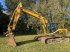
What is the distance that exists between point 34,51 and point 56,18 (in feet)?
95.8

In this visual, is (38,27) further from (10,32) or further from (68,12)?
(10,32)

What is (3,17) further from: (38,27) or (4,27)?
(38,27)

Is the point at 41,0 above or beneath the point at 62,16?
above

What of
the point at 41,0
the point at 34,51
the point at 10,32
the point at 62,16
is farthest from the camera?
the point at 41,0

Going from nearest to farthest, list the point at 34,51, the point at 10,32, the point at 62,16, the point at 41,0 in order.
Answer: the point at 34,51, the point at 10,32, the point at 62,16, the point at 41,0

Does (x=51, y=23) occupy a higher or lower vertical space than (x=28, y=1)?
lower

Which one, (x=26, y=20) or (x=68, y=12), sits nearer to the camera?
(x=68, y=12)

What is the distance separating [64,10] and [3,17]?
35.2 feet

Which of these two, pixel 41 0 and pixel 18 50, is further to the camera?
pixel 41 0

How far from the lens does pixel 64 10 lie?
43719 millimetres

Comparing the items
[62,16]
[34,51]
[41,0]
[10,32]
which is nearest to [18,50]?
[34,51]

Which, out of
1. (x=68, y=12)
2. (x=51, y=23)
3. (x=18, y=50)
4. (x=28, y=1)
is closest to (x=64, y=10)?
(x=68, y=12)

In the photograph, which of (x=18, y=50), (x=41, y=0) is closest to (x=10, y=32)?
(x=18, y=50)

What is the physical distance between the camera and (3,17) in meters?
44.9
